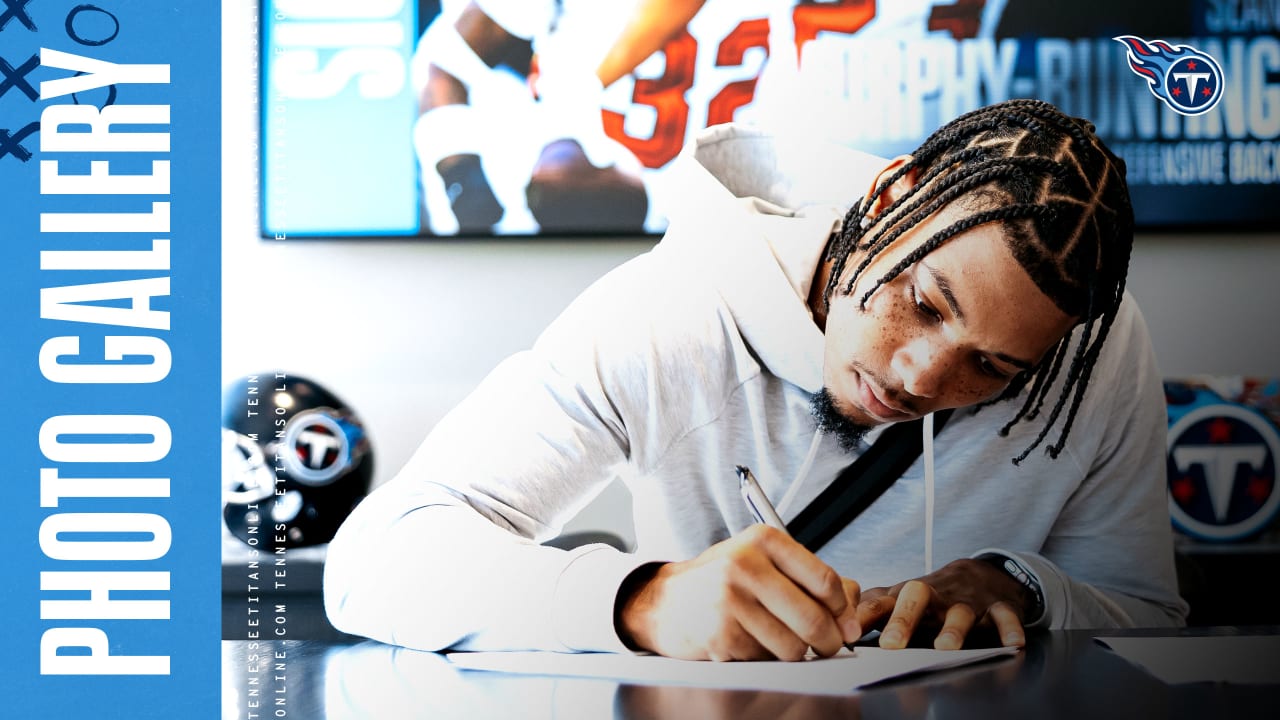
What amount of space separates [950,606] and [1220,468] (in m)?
0.34

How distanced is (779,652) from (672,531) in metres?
0.20

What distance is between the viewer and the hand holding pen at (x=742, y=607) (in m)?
0.80

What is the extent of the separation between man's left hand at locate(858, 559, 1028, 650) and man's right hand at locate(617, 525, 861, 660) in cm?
6

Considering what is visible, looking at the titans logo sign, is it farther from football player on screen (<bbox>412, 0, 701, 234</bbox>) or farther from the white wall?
football player on screen (<bbox>412, 0, 701, 234</bbox>)

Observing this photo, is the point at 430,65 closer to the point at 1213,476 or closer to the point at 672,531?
the point at 672,531

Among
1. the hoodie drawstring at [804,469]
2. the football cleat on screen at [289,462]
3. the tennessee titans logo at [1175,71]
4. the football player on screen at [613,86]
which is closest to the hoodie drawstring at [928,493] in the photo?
the hoodie drawstring at [804,469]

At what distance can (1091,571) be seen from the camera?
38.1 inches

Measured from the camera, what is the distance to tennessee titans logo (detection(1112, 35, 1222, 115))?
98 centimetres

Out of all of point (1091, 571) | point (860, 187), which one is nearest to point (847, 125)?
point (860, 187)

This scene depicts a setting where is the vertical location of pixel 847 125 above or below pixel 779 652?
above

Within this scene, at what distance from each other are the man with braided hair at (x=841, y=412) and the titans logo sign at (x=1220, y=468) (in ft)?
0.08

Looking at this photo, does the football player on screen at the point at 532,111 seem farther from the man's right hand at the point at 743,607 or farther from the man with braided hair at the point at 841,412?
the man's right hand at the point at 743,607

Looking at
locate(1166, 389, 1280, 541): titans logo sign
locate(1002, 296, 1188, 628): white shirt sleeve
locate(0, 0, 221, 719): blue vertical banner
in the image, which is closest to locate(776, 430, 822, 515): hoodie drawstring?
locate(1002, 296, 1188, 628): white shirt sleeve

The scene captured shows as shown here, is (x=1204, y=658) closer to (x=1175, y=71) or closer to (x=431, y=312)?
(x=1175, y=71)
